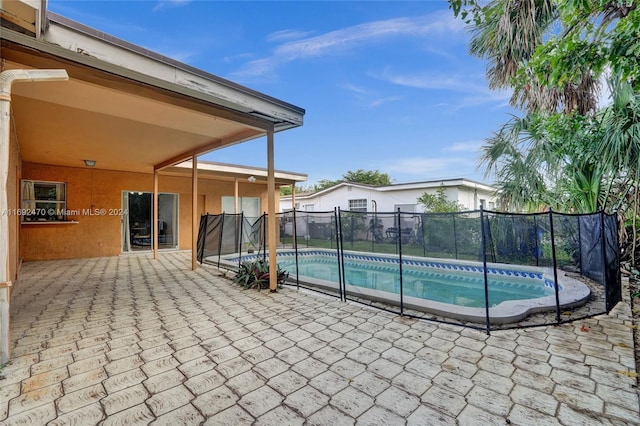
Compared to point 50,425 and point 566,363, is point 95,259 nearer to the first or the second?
point 50,425

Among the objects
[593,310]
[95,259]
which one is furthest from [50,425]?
[95,259]

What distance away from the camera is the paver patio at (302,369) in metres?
1.73

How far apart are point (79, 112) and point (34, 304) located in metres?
2.70

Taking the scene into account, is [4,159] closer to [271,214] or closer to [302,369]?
[302,369]

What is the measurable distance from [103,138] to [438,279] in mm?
7680

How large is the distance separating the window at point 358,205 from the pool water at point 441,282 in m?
6.49

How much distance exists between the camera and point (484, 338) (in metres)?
2.77

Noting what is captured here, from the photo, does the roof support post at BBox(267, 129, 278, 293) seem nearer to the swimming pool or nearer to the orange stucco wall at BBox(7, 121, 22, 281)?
the swimming pool

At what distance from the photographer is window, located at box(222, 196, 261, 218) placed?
11.4 meters

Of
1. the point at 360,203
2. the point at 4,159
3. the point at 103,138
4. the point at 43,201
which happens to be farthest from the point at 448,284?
the point at 43,201

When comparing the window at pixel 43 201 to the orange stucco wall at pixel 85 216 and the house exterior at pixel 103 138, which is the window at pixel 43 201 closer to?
the house exterior at pixel 103 138

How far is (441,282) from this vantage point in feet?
21.9

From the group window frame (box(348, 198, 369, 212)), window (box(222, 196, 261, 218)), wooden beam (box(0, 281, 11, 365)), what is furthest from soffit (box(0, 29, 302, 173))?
window frame (box(348, 198, 369, 212))

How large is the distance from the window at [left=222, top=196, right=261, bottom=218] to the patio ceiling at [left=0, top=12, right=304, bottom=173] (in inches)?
178
